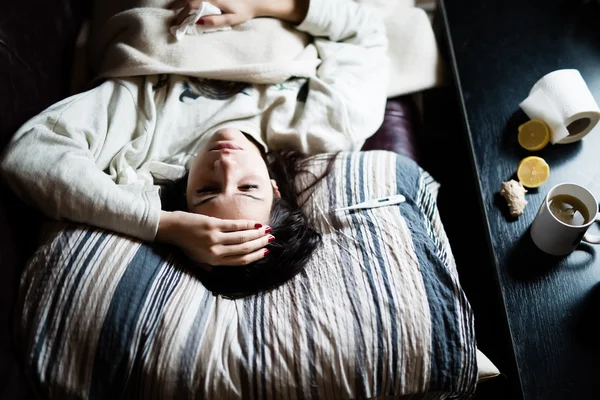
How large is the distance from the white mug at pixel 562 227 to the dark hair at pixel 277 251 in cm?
45

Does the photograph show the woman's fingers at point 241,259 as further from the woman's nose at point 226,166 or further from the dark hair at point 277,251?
the woman's nose at point 226,166

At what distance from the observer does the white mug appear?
3.18ft

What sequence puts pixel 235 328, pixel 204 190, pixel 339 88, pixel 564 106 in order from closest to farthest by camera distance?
pixel 235 328
pixel 204 190
pixel 564 106
pixel 339 88

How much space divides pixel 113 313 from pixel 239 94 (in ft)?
1.96

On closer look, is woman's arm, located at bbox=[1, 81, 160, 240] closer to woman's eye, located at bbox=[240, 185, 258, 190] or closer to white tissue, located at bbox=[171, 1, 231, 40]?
woman's eye, located at bbox=[240, 185, 258, 190]

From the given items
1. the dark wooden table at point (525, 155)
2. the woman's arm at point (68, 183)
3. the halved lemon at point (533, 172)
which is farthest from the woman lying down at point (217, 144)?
the halved lemon at point (533, 172)

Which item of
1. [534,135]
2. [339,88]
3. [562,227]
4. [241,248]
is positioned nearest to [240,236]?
[241,248]

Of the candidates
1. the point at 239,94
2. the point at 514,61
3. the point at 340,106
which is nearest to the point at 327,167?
the point at 340,106

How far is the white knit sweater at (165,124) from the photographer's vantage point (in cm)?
96

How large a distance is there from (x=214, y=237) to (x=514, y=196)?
0.66m

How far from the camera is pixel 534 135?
3.91ft

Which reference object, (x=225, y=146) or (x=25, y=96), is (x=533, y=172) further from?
(x=25, y=96)

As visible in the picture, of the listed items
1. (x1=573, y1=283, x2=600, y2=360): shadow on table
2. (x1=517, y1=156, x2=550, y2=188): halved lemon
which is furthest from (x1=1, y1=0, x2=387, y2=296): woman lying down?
(x1=573, y1=283, x2=600, y2=360): shadow on table

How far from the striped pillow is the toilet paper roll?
45 cm
